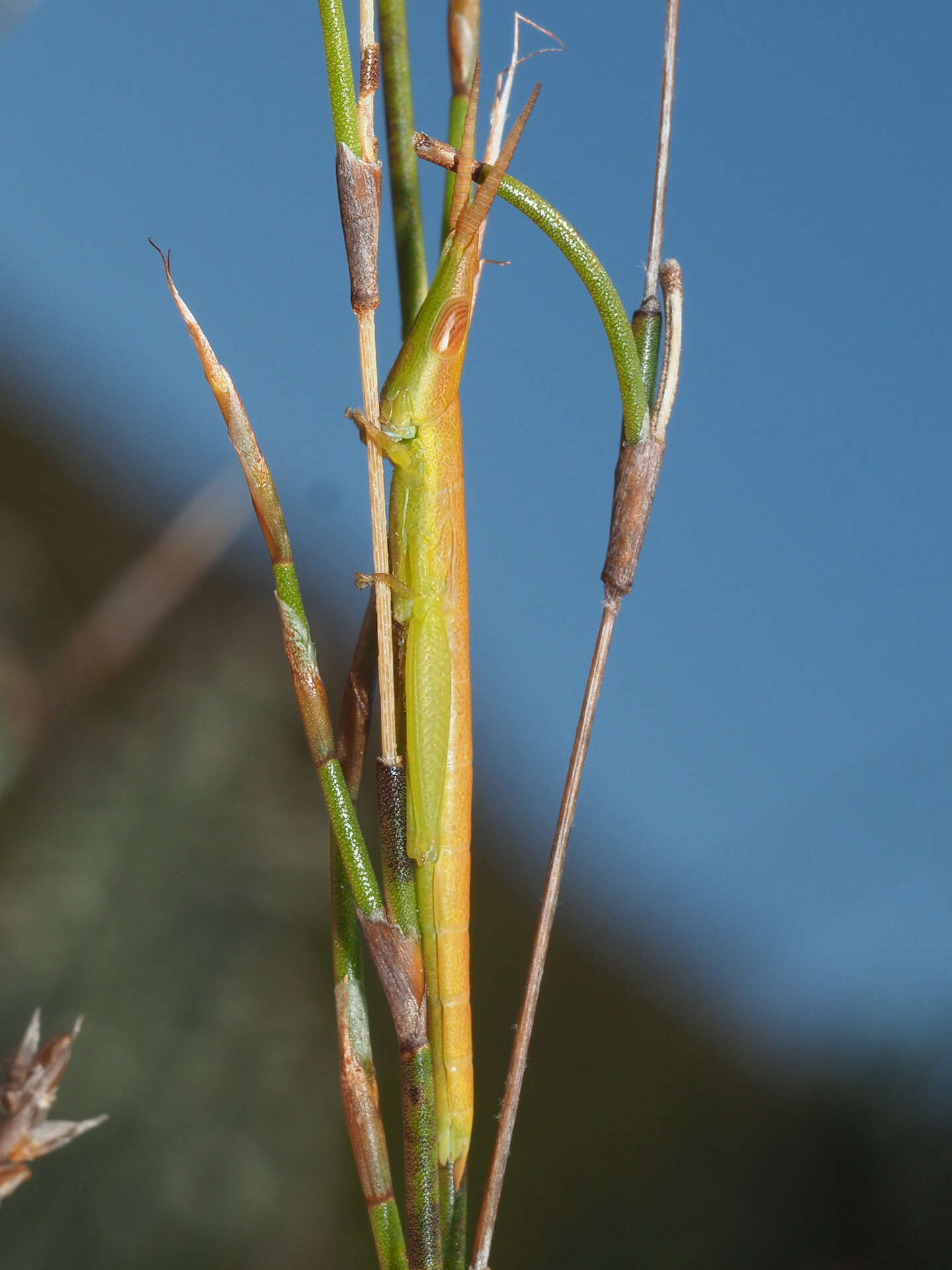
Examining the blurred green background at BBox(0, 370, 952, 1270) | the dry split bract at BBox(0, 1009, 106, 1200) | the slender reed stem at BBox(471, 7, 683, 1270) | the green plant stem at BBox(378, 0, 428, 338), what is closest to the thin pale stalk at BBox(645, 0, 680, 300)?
the slender reed stem at BBox(471, 7, 683, 1270)

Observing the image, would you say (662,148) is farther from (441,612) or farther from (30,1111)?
(30,1111)

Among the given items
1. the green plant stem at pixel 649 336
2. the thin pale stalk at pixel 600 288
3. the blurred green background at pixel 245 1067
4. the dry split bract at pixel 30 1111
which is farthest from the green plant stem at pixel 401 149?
the blurred green background at pixel 245 1067

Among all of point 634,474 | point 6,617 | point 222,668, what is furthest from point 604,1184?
point 634,474

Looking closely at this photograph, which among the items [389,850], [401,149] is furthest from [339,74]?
[389,850]

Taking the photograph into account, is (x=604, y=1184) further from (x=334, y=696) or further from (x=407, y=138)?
Result: (x=407, y=138)

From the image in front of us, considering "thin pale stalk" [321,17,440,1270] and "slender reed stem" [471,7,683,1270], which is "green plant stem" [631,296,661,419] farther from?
"thin pale stalk" [321,17,440,1270]
